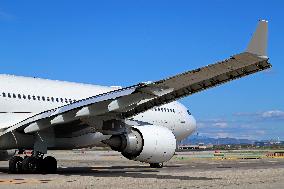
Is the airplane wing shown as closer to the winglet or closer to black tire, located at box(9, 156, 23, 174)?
the winglet

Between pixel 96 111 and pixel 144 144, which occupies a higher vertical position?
pixel 96 111

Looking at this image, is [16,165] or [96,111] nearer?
[96,111]

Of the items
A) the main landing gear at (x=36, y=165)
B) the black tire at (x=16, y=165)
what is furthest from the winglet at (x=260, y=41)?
the black tire at (x=16, y=165)

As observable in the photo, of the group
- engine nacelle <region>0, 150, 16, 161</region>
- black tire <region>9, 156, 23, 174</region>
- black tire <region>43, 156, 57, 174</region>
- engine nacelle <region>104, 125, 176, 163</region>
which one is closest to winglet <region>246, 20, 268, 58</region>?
engine nacelle <region>104, 125, 176, 163</region>

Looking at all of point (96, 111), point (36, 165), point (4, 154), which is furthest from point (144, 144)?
point (4, 154)

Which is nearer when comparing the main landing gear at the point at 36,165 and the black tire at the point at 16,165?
the main landing gear at the point at 36,165

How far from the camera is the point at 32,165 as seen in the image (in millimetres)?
21016

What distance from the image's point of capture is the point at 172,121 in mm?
29578

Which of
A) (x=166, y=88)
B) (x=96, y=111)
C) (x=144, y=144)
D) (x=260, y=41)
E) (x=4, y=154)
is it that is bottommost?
(x=4, y=154)

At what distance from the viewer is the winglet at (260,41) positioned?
1505 cm

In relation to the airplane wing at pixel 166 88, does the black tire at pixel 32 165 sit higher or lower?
lower

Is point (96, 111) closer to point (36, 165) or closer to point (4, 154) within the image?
point (36, 165)

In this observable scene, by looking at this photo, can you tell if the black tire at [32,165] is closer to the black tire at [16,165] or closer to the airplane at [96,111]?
the airplane at [96,111]

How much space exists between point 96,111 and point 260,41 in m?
6.33
